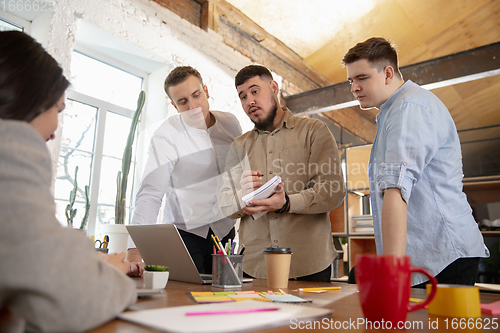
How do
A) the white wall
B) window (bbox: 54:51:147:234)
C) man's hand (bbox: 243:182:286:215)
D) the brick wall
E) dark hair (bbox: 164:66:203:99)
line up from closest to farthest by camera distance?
1. man's hand (bbox: 243:182:286:215)
2. dark hair (bbox: 164:66:203:99)
3. the white wall
4. window (bbox: 54:51:147:234)
5. the brick wall

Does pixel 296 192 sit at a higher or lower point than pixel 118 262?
higher

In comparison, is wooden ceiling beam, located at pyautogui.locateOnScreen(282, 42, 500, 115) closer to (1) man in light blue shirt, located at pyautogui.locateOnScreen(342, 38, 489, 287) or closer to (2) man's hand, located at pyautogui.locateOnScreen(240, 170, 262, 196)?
(1) man in light blue shirt, located at pyautogui.locateOnScreen(342, 38, 489, 287)

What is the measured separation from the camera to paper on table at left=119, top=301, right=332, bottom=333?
451 millimetres

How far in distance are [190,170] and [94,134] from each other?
1505 mm

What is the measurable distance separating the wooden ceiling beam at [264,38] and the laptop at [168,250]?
3.12 meters

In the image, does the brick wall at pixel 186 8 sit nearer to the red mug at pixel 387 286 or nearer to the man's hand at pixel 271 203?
the man's hand at pixel 271 203

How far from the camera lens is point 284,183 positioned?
5.29 ft

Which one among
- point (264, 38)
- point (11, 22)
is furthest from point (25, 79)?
point (264, 38)

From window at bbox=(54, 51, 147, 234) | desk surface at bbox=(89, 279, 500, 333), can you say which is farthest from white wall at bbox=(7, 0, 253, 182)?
desk surface at bbox=(89, 279, 500, 333)

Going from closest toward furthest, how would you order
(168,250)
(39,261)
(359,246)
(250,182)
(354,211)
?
(39,261), (168,250), (250,182), (359,246), (354,211)

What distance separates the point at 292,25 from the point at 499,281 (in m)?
3.82

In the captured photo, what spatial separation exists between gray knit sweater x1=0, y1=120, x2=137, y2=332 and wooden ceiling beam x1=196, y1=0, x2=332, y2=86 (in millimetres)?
3629

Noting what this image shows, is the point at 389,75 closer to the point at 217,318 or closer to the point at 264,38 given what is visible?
the point at 217,318

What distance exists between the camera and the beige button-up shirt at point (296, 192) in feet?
4.80
